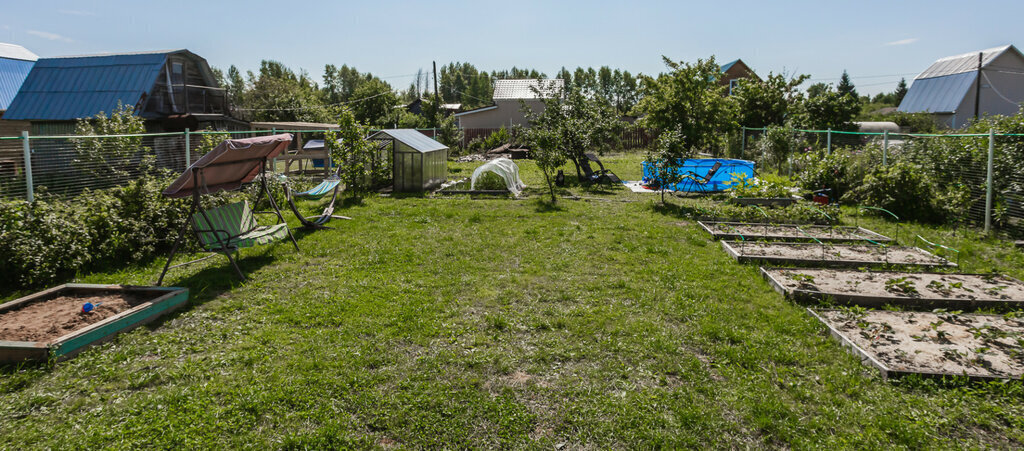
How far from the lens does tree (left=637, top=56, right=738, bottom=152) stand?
19.0 metres

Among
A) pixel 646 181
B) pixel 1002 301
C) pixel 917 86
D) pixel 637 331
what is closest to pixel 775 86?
pixel 646 181

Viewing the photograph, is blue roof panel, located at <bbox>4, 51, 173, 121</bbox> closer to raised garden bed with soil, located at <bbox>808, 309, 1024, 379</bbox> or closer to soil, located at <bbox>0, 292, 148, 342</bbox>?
soil, located at <bbox>0, 292, 148, 342</bbox>

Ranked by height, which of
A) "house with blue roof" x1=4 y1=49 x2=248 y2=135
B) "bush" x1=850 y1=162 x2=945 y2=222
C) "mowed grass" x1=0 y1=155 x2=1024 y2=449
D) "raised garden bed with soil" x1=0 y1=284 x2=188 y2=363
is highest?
"house with blue roof" x1=4 y1=49 x2=248 y2=135

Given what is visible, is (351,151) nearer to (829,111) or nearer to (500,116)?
(829,111)

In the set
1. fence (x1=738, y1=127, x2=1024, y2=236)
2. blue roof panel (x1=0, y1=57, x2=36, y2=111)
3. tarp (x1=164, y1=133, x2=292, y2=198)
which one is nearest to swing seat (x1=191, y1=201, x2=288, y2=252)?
tarp (x1=164, y1=133, x2=292, y2=198)

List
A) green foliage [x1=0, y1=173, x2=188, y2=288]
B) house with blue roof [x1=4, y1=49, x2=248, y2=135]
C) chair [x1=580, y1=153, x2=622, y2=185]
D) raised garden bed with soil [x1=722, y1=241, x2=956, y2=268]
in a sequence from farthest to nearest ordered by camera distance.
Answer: house with blue roof [x1=4, y1=49, x2=248, y2=135] → chair [x1=580, y1=153, x2=622, y2=185] → raised garden bed with soil [x1=722, y1=241, x2=956, y2=268] → green foliage [x1=0, y1=173, x2=188, y2=288]

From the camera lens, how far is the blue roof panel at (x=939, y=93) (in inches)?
1399

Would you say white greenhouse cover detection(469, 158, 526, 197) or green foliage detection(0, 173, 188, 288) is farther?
white greenhouse cover detection(469, 158, 526, 197)

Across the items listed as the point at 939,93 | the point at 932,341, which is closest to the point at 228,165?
the point at 932,341

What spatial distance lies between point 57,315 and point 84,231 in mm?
2133

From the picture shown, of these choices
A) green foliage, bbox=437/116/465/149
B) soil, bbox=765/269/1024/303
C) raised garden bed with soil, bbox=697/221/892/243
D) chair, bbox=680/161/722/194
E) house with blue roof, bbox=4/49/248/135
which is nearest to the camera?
soil, bbox=765/269/1024/303

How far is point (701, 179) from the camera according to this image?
14.6 meters

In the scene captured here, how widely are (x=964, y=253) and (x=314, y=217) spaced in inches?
416

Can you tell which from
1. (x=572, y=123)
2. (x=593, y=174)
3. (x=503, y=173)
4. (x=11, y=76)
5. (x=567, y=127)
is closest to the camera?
(x=503, y=173)
